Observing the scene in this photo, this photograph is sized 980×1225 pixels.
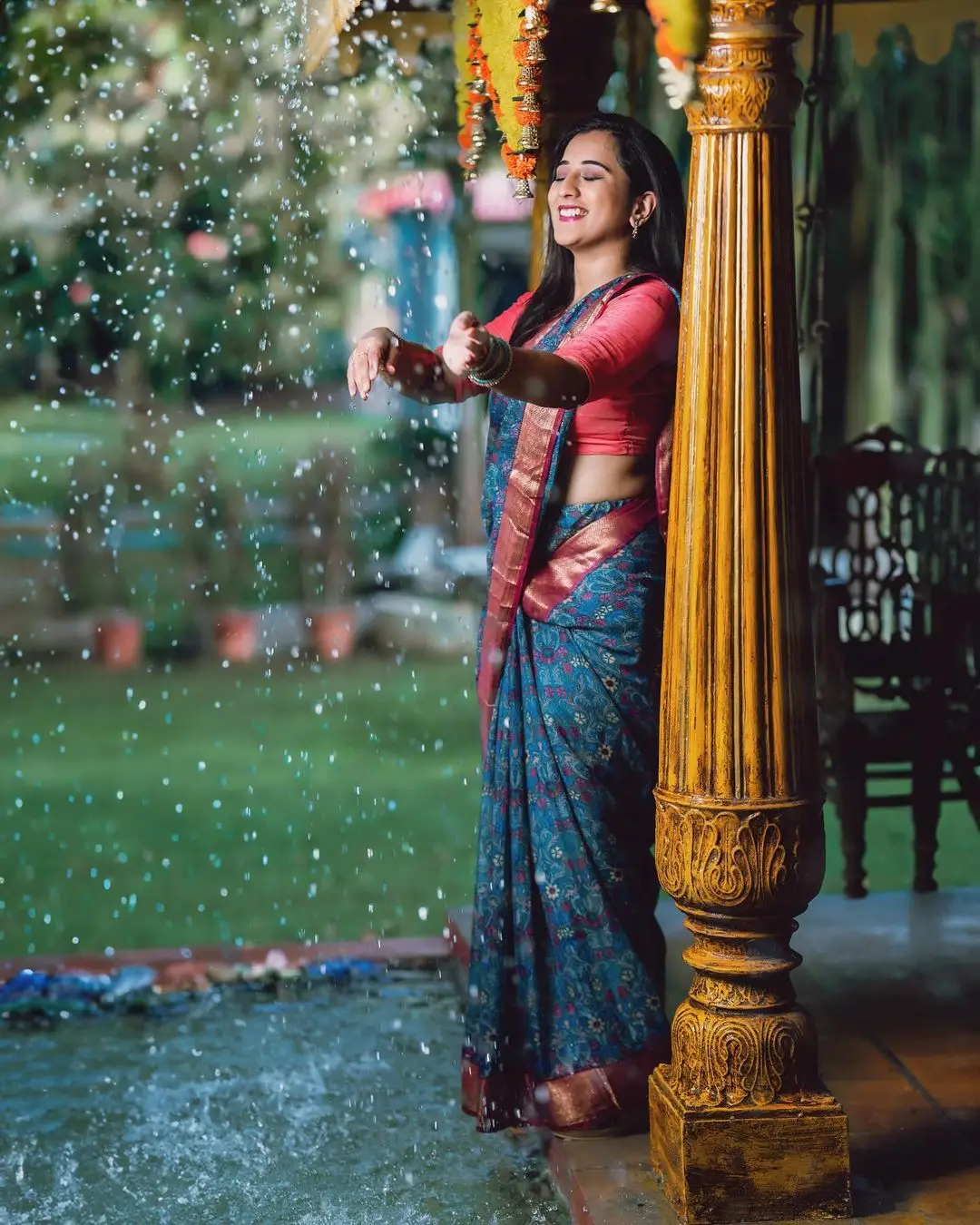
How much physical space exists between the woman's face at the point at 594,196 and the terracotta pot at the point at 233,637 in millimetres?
8284

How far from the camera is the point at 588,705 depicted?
3223 mm

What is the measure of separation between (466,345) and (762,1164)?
1.41 meters

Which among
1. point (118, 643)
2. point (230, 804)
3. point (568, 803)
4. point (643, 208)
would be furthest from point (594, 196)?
point (118, 643)

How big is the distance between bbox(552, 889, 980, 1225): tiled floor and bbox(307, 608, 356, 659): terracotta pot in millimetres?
6973

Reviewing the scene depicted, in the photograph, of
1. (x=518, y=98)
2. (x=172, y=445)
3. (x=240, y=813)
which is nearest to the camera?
(x=518, y=98)

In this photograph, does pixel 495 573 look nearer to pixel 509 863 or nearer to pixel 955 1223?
pixel 509 863

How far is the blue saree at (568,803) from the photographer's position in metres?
3.22

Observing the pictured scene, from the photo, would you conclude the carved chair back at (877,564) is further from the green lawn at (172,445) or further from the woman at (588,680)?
the green lawn at (172,445)

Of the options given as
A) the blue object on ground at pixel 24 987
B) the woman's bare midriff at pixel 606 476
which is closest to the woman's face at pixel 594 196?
the woman's bare midriff at pixel 606 476

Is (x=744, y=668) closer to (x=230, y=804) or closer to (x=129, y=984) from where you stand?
(x=129, y=984)

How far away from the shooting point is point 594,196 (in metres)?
3.23

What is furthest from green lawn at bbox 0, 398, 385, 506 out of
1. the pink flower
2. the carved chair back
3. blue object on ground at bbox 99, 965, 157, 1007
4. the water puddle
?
the water puddle

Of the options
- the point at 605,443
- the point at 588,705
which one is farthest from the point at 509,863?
the point at 605,443

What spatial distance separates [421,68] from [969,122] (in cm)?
352
